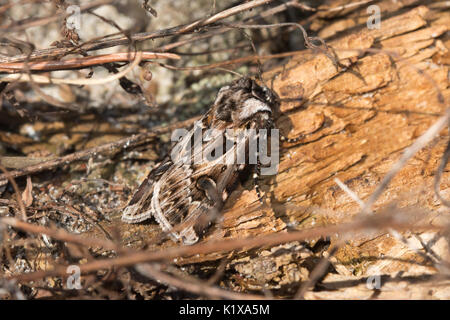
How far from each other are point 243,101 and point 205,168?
54 centimetres

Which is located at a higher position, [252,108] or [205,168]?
[252,108]

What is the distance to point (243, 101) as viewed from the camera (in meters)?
2.87

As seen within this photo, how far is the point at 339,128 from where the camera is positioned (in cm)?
290

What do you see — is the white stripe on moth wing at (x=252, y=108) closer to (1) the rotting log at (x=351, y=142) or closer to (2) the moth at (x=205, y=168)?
(2) the moth at (x=205, y=168)

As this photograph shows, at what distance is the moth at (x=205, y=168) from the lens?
101 inches

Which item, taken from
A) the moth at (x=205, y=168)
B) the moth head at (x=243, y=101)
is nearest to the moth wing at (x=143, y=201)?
the moth at (x=205, y=168)

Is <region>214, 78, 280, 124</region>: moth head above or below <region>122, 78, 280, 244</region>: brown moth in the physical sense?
above

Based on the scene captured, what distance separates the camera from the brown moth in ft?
8.41

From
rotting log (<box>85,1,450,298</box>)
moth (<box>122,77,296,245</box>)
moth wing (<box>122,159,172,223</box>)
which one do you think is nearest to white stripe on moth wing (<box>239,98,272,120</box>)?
moth (<box>122,77,296,245</box>)

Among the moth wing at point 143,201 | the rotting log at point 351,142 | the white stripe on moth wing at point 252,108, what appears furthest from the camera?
the white stripe on moth wing at point 252,108

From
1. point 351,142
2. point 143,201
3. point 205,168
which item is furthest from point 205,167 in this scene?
point 351,142

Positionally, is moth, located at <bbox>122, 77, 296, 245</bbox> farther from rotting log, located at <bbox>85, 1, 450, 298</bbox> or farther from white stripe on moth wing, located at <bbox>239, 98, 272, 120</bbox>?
rotting log, located at <bbox>85, 1, 450, 298</bbox>

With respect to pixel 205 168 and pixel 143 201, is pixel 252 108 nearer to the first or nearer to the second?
pixel 205 168
